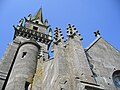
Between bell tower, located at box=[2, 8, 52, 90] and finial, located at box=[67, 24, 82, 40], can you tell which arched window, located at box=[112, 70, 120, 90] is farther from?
bell tower, located at box=[2, 8, 52, 90]

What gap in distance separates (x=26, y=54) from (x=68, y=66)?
10.6 meters

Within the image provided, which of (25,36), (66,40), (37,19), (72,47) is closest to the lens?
(72,47)

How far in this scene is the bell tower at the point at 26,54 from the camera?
15203 mm

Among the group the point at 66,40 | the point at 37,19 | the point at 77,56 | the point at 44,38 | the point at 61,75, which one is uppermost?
the point at 37,19

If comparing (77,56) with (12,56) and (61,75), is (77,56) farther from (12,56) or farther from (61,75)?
(12,56)

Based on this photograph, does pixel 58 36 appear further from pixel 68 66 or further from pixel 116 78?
pixel 116 78

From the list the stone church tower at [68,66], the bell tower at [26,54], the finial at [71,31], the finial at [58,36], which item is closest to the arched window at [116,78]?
the stone church tower at [68,66]

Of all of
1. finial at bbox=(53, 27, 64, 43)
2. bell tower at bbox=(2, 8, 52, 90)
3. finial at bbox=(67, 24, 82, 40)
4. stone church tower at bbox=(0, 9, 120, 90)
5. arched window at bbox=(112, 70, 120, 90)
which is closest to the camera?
stone church tower at bbox=(0, 9, 120, 90)

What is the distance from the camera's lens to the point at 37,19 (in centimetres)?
3119

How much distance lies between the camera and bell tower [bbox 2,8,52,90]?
15.2 meters

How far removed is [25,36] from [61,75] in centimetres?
1690

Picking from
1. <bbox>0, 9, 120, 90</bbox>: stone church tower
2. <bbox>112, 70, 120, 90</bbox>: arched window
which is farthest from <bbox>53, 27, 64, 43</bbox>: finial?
<bbox>112, 70, 120, 90</bbox>: arched window

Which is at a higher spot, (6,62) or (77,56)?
(6,62)

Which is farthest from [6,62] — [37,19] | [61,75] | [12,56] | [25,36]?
[37,19]
